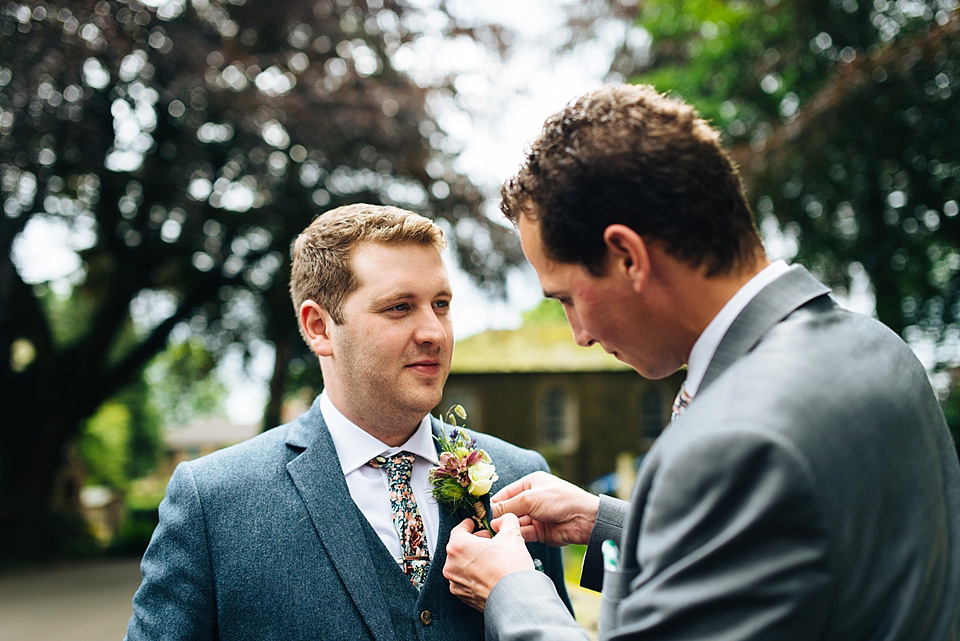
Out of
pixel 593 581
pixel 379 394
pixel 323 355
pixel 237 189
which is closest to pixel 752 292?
pixel 593 581

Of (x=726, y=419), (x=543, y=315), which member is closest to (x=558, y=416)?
(x=543, y=315)

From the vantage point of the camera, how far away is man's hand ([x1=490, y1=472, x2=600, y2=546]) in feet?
7.95

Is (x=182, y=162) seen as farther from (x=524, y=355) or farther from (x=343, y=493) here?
(x=524, y=355)

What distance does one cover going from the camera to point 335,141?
44.3 feet

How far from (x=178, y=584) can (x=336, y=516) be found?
53cm

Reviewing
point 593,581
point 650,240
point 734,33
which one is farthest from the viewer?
point 734,33

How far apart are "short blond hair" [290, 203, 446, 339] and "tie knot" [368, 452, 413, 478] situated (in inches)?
20.9

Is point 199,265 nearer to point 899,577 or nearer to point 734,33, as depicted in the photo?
point 734,33

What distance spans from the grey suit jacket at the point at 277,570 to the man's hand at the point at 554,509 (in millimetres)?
239

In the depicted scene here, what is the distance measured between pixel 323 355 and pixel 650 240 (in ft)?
5.22

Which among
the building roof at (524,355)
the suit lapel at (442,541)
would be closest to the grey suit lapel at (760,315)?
the suit lapel at (442,541)

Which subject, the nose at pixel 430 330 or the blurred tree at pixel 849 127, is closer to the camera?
the nose at pixel 430 330

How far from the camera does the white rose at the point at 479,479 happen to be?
2.53 m

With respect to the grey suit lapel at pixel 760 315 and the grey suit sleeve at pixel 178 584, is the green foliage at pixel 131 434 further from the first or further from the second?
the grey suit lapel at pixel 760 315
